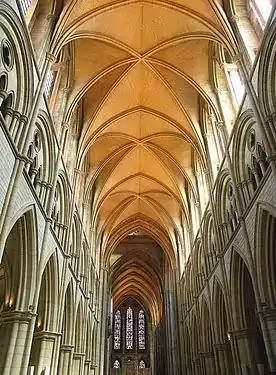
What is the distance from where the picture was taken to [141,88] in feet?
68.6

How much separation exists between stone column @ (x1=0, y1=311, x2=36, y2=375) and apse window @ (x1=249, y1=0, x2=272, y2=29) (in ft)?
40.9

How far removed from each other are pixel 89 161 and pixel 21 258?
13.4 metres

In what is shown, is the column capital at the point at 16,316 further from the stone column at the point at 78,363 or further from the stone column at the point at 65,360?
the stone column at the point at 78,363

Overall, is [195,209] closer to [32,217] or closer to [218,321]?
[218,321]

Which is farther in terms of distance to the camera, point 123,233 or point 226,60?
point 123,233

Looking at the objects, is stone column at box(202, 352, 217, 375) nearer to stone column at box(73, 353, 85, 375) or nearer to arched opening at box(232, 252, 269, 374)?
arched opening at box(232, 252, 269, 374)

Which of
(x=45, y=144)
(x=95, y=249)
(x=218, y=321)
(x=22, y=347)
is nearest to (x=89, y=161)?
(x=95, y=249)

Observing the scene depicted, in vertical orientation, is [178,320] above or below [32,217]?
above

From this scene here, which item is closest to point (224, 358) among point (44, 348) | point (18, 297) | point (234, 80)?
point (44, 348)

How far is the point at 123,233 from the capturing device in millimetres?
34031

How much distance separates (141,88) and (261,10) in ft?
27.8

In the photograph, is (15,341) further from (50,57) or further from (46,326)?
(50,57)

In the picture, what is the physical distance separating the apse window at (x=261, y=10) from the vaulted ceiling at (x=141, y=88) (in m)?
1.22

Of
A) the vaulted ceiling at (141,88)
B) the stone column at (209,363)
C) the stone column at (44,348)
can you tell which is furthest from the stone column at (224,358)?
the vaulted ceiling at (141,88)
